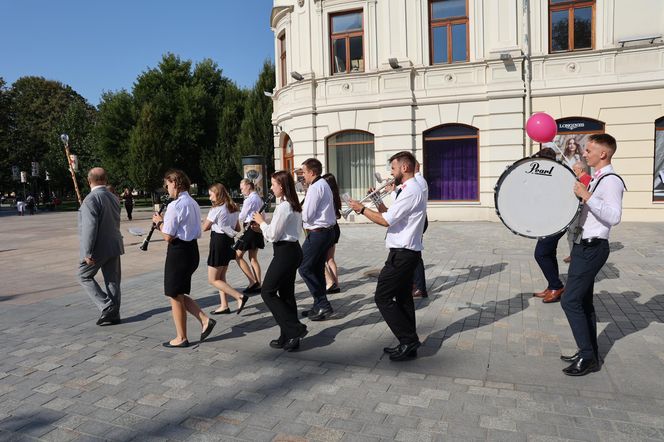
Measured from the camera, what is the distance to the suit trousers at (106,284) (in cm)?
601

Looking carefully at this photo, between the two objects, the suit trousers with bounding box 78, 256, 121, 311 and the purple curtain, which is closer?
the suit trousers with bounding box 78, 256, 121, 311

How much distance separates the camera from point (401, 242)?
4.43 metres

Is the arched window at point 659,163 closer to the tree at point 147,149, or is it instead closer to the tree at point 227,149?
the tree at point 227,149

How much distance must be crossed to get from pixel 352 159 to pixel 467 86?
14.7ft

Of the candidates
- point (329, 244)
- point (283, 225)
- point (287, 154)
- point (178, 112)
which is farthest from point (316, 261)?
point (178, 112)

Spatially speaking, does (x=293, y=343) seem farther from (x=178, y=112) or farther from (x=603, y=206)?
(x=178, y=112)

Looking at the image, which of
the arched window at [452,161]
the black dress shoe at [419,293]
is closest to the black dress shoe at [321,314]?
the black dress shoe at [419,293]

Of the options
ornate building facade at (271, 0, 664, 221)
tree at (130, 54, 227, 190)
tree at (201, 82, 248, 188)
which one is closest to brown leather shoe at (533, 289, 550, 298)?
ornate building facade at (271, 0, 664, 221)

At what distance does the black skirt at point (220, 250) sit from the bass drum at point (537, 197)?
128 inches

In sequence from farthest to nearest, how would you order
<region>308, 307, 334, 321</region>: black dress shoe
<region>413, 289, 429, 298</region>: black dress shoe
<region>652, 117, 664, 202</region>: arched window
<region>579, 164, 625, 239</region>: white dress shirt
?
<region>652, 117, 664, 202</region>: arched window
<region>413, 289, 429, 298</region>: black dress shoe
<region>308, 307, 334, 321</region>: black dress shoe
<region>579, 164, 625, 239</region>: white dress shirt

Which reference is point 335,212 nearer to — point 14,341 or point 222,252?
point 222,252

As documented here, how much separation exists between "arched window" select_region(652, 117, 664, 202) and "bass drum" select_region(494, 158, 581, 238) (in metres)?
12.9

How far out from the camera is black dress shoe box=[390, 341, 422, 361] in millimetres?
4578

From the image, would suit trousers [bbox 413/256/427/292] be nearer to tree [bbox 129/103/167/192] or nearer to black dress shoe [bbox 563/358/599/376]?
black dress shoe [bbox 563/358/599/376]
